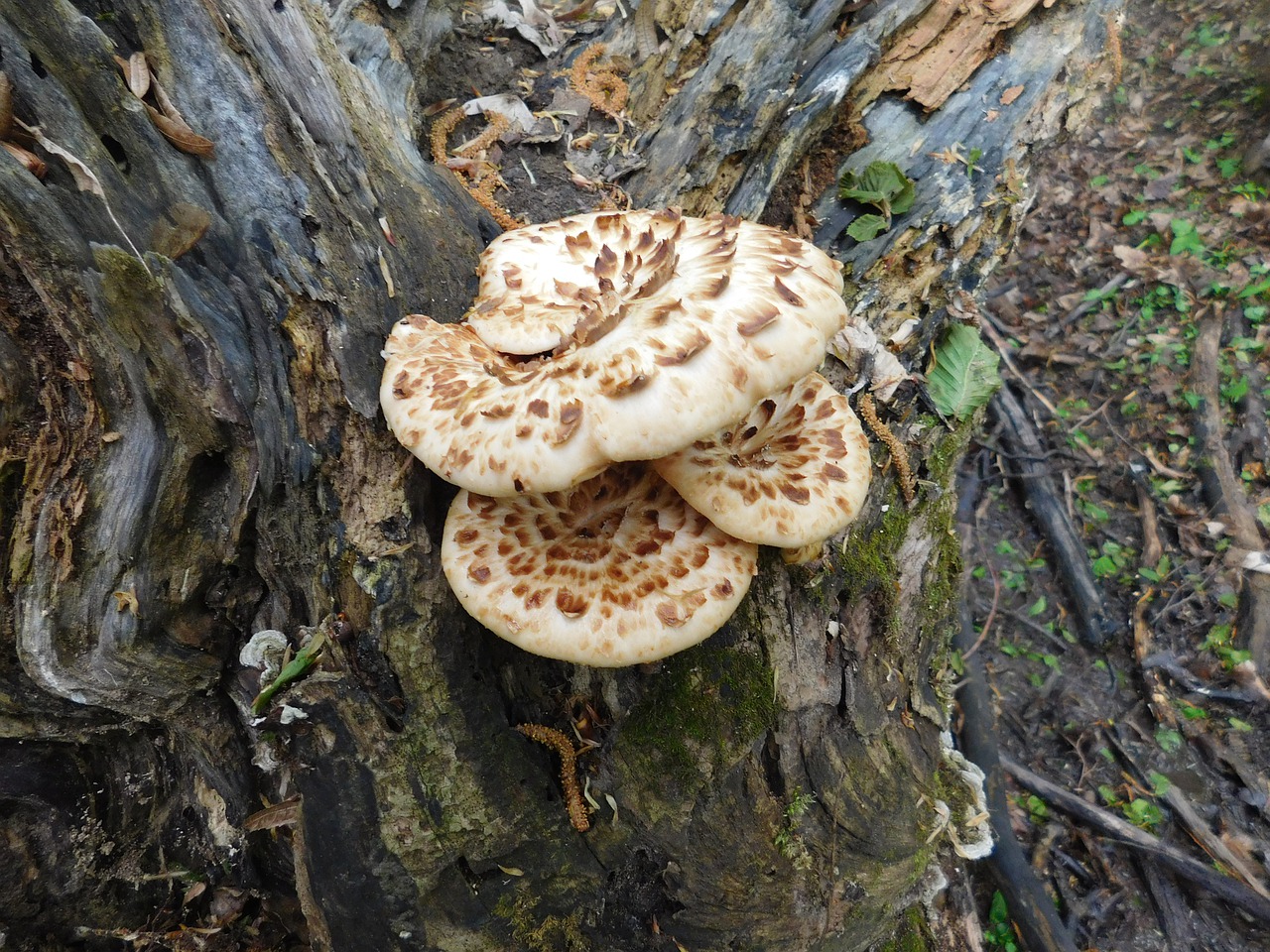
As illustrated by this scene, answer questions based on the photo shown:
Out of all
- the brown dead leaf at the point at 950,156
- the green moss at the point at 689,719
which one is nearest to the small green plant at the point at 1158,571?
the brown dead leaf at the point at 950,156

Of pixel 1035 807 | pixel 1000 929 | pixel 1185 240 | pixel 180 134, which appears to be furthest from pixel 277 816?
pixel 1185 240

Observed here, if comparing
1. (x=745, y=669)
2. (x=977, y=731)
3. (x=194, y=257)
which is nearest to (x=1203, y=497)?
(x=977, y=731)

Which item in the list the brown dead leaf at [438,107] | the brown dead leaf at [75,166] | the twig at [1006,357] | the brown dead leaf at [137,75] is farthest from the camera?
the twig at [1006,357]

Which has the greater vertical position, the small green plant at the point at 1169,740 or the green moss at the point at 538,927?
the green moss at the point at 538,927

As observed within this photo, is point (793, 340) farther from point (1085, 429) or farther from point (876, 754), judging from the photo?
point (1085, 429)

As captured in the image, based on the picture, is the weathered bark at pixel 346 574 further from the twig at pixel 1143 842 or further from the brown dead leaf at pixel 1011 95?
the twig at pixel 1143 842

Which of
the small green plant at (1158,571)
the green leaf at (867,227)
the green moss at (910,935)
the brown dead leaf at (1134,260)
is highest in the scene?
the green leaf at (867,227)
